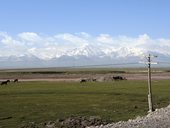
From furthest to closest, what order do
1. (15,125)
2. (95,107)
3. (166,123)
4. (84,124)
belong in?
(95,107)
(15,125)
(84,124)
(166,123)

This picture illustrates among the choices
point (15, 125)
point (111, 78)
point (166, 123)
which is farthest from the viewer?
point (111, 78)

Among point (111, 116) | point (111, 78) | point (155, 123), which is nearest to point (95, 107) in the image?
point (111, 116)

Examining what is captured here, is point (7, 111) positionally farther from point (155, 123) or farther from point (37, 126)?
point (155, 123)

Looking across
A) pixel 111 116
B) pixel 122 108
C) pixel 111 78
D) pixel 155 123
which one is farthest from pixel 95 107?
pixel 111 78

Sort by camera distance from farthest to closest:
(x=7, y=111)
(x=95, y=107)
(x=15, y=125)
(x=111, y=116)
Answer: (x=95, y=107), (x=7, y=111), (x=111, y=116), (x=15, y=125)

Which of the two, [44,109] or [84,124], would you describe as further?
[44,109]

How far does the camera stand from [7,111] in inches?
1700

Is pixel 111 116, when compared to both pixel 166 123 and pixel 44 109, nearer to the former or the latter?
pixel 44 109

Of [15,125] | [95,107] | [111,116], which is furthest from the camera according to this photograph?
[95,107]

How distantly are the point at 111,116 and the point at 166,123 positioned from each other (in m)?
13.3

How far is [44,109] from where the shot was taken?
44250 mm

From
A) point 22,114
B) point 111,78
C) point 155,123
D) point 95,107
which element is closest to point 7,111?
point 22,114

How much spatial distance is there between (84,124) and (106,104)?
55.9ft

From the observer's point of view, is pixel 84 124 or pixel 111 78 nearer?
pixel 84 124
